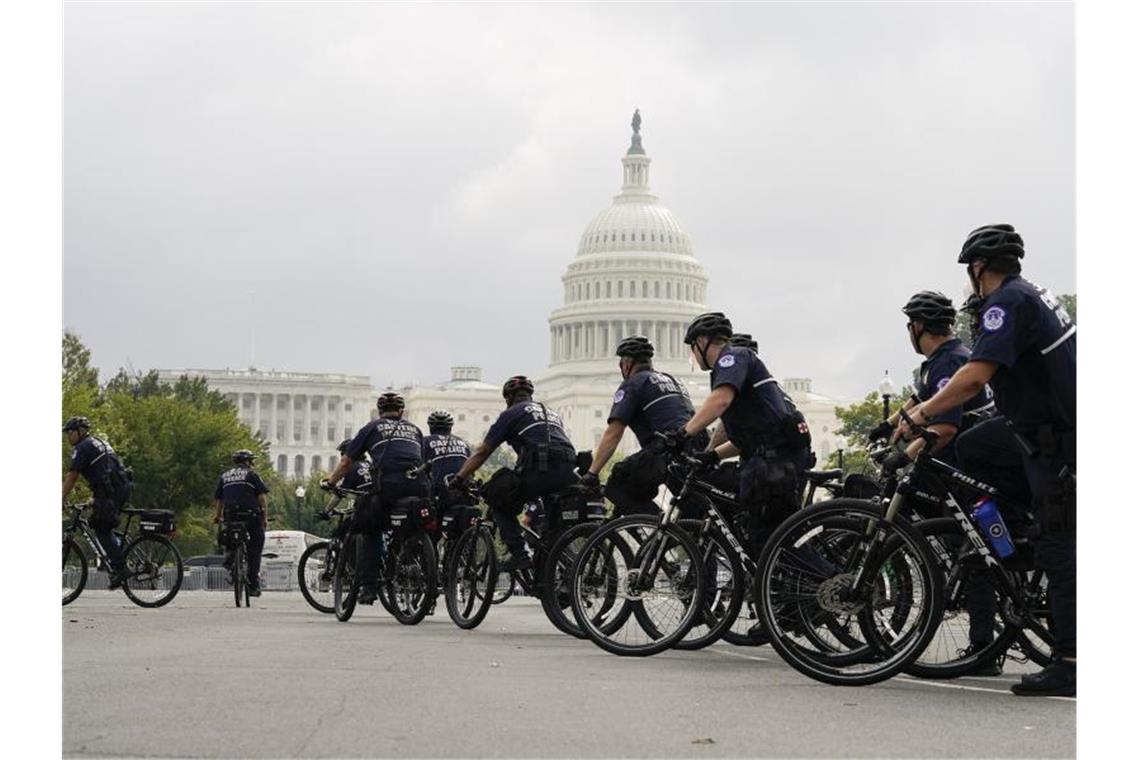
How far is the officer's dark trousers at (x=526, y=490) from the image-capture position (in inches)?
554

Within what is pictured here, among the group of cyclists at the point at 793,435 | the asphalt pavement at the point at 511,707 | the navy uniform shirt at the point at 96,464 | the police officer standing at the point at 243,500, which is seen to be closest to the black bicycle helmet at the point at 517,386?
the group of cyclists at the point at 793,435

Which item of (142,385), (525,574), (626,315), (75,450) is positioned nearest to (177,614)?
(75,450)

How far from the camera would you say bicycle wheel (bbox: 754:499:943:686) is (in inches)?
349

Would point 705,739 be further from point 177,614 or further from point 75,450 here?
point 75,450

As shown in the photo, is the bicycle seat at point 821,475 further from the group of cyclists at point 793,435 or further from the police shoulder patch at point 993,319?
the police shoulder patch at point 993,319

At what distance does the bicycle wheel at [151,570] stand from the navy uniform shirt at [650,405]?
7.72 m

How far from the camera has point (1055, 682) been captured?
8.52 meters

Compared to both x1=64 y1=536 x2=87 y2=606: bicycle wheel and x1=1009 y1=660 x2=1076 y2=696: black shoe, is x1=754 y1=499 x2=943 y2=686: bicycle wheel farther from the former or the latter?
x1=64 y1=536 x2=87 y2=606: bicycle wheel

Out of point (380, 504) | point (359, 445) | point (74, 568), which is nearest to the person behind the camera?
point (380, 504)

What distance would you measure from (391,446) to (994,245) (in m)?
7.63

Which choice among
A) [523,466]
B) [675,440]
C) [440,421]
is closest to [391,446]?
[523,466]

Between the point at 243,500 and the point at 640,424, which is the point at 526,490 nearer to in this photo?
the point at 640,424

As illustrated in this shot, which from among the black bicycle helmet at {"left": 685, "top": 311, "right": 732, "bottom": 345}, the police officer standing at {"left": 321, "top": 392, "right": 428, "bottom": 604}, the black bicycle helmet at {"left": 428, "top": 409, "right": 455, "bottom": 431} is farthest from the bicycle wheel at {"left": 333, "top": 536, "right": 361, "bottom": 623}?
the black bicycle helmet at {"left": 685, "top": 311, "right": 732, "bottom": 345}

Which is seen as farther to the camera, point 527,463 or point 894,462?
point 527,463
